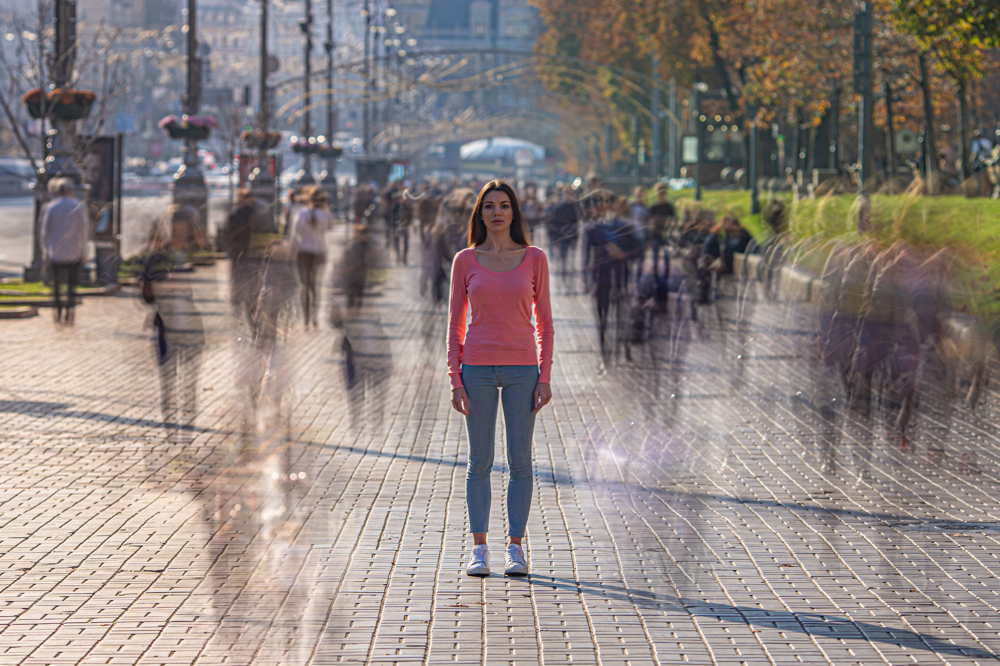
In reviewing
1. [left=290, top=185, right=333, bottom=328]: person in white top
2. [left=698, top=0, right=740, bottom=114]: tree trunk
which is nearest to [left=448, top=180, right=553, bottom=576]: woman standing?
[left=290, top=185, right=333, bottom=328]: person in white top

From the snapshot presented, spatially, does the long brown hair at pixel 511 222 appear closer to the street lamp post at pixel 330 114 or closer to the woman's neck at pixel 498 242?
the woman's neck at pixel 498 242

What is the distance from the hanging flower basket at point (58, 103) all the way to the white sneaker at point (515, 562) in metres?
17.4

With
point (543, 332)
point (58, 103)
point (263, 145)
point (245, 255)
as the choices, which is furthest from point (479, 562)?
point (263, 145)

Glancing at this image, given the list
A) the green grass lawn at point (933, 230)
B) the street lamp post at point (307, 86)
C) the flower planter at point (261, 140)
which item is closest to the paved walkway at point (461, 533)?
the green grass lawn at point (933, 230)

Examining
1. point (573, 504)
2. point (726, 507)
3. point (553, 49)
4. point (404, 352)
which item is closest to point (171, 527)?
point (573, 504)

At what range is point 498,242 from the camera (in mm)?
6352

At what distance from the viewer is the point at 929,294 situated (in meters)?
9.79

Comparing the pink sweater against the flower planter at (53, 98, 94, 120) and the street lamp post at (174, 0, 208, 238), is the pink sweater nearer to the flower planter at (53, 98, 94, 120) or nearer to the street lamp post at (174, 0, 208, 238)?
the flower planter at (53, 98, 94, 120)

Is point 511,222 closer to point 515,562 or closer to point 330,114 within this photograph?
point 515,562

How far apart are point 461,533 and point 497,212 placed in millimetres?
1745

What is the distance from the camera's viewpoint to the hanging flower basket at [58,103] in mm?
22016

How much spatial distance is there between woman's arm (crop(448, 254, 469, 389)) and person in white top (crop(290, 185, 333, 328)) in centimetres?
955

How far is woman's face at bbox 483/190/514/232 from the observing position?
6.31 meters

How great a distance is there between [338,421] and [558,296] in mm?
13819
